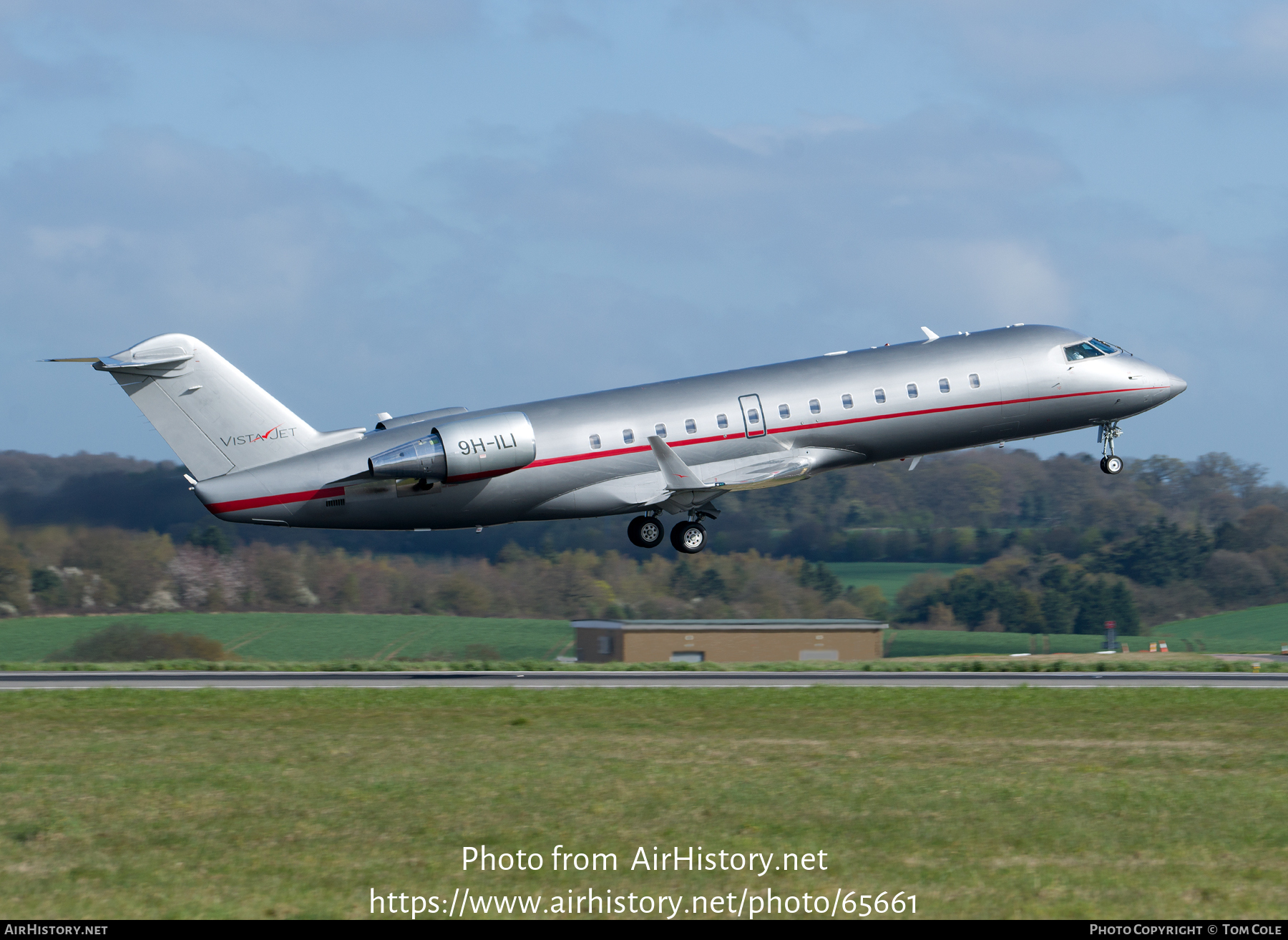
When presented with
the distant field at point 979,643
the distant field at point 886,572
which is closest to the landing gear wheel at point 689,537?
the distant field at point 979,643

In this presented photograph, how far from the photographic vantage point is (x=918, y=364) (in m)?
38.2

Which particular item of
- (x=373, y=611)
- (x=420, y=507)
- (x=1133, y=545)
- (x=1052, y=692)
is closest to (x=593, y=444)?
(x=420, y=507)

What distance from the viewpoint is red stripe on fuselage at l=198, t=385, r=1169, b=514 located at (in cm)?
3603

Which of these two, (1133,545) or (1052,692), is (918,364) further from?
(1133,545)

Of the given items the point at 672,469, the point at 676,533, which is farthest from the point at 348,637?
the point at 672,469

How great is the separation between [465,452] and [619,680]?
397 inches

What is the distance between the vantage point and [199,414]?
3688 centimetres

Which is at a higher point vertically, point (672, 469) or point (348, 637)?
point (672, 469)

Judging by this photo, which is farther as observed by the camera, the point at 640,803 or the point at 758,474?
the point at 758,474

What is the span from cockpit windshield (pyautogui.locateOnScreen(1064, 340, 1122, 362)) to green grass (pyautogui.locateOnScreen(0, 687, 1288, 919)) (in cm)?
1102

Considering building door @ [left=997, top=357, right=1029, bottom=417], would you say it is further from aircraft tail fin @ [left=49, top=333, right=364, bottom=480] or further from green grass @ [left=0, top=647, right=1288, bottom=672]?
aircraft tail fin @ [left=49, top=333, right=364, bottom=480]

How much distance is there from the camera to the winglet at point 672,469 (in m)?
36.5

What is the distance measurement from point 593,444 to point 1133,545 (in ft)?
272

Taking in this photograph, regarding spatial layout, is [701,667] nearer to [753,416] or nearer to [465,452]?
[753,416]
